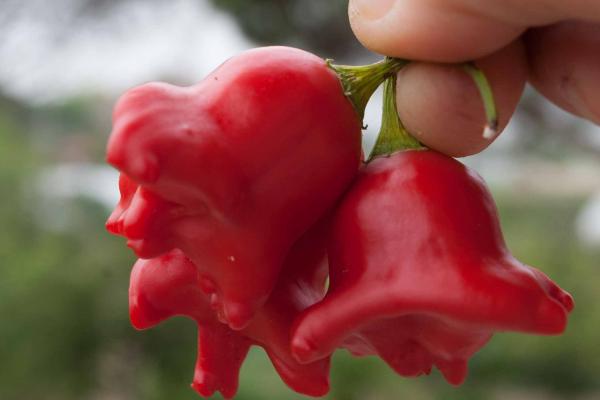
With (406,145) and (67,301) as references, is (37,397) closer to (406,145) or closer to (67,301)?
(67,301)

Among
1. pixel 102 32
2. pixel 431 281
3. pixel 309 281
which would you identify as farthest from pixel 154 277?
pixel 102 32

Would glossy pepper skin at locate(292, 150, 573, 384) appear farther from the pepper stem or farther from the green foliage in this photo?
the green foliage

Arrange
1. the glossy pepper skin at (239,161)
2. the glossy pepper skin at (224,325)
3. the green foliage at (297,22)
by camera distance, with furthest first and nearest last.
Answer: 1. the green foliage at (297,22)
2. the glossy pepper skin at (224,325)
3. the glossy pepper skin at (239,161)

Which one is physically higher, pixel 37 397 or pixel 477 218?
pixel 477 218

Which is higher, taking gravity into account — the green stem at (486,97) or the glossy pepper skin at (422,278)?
the green stem at (486,97)

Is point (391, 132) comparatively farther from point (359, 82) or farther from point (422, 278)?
point (422, 278)

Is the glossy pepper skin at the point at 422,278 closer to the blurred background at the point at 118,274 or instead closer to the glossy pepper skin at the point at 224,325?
the glossy pepper skin at the point at 224,325

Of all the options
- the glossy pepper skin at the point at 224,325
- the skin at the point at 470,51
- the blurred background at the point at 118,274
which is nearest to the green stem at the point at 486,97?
the skin at the point at 470,51

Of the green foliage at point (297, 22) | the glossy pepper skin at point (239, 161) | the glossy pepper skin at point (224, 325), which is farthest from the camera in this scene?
the green foliage at point (297, 22)
